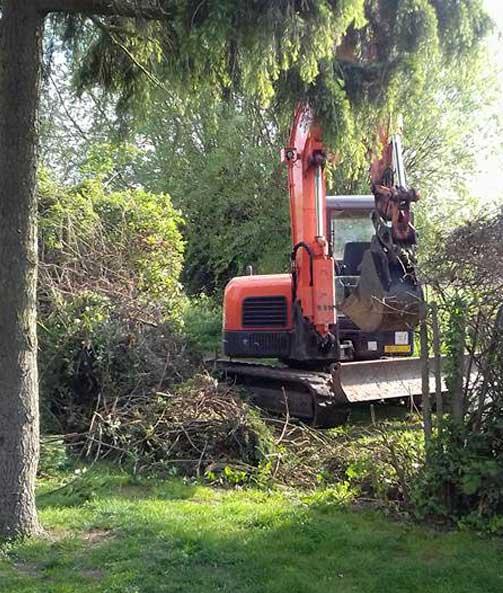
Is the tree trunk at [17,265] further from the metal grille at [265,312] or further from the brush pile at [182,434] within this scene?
the metal grille at [265,312]

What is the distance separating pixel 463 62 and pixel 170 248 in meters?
7.17

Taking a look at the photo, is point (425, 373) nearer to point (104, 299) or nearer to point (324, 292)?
point (324, 292)

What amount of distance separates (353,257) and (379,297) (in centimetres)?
347

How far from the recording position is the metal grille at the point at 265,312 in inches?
417

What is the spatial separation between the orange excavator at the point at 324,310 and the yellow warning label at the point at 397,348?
1 cm

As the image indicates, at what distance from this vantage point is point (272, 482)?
7.30 metres

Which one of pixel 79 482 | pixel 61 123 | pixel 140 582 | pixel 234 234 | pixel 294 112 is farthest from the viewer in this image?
pixel 234 234

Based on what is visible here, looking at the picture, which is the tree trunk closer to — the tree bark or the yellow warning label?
the tree bark

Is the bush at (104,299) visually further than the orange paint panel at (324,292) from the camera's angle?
No

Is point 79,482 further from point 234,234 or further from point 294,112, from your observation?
point 234,234

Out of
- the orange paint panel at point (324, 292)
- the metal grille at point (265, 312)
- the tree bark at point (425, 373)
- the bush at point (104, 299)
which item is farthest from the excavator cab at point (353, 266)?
the tree bark at point (425, 373)

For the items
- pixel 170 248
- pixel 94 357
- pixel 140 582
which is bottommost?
pixel 140 582

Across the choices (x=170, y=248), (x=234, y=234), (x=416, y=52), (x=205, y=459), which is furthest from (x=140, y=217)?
(x=234, y=234)

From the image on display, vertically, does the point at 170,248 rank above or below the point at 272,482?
above
